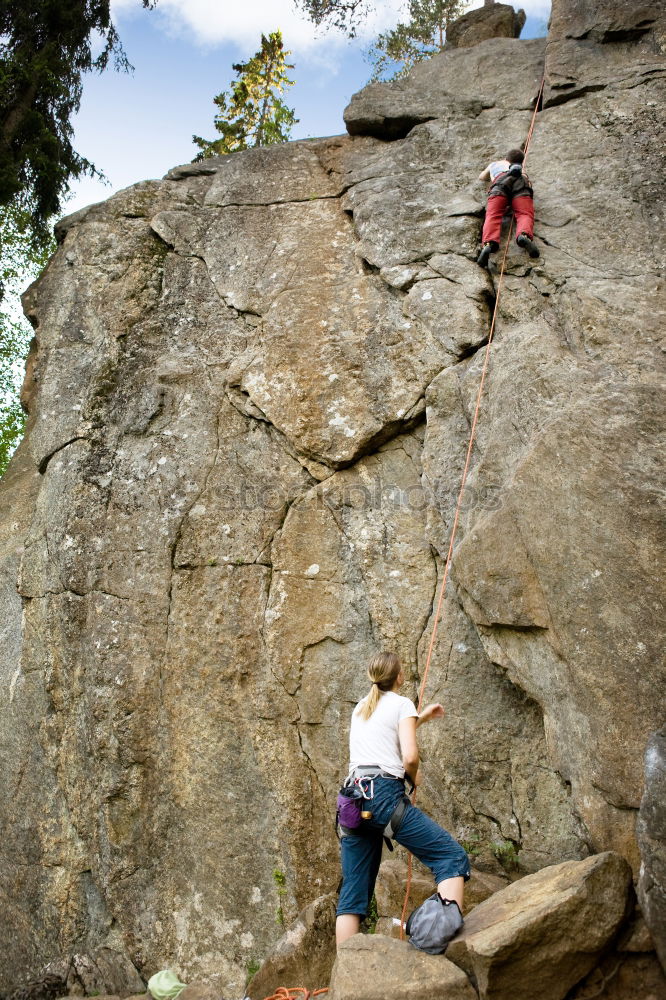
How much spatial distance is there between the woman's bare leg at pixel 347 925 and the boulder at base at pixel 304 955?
1177 mm

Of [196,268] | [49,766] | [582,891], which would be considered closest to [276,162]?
[196,268]

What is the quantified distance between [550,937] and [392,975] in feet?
3.11

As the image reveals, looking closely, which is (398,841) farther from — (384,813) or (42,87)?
(42,87)

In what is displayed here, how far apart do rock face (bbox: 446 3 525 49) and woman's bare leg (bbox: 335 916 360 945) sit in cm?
1221

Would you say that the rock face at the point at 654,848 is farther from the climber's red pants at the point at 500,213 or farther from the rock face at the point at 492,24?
the rock face at the point at 492,24

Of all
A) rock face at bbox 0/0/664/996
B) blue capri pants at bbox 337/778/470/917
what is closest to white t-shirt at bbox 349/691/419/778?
blue capri pants at bbox 337/778/470/917

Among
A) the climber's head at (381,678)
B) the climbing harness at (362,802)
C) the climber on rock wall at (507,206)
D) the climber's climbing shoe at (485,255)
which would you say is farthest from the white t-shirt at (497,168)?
the climbing harness at (362,802)

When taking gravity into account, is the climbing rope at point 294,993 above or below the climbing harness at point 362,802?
below

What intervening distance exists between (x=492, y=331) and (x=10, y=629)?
21.1 ft

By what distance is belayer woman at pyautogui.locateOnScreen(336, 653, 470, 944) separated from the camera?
5016 mm

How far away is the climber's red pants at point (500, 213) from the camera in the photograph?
8398 mm

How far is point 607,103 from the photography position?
938 centimetres

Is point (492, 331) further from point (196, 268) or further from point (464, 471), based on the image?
point (196, 268)

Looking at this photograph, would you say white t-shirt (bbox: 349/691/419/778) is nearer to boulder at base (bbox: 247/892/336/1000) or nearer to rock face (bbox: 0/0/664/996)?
rock face (bbox: 0/0/664/996)
